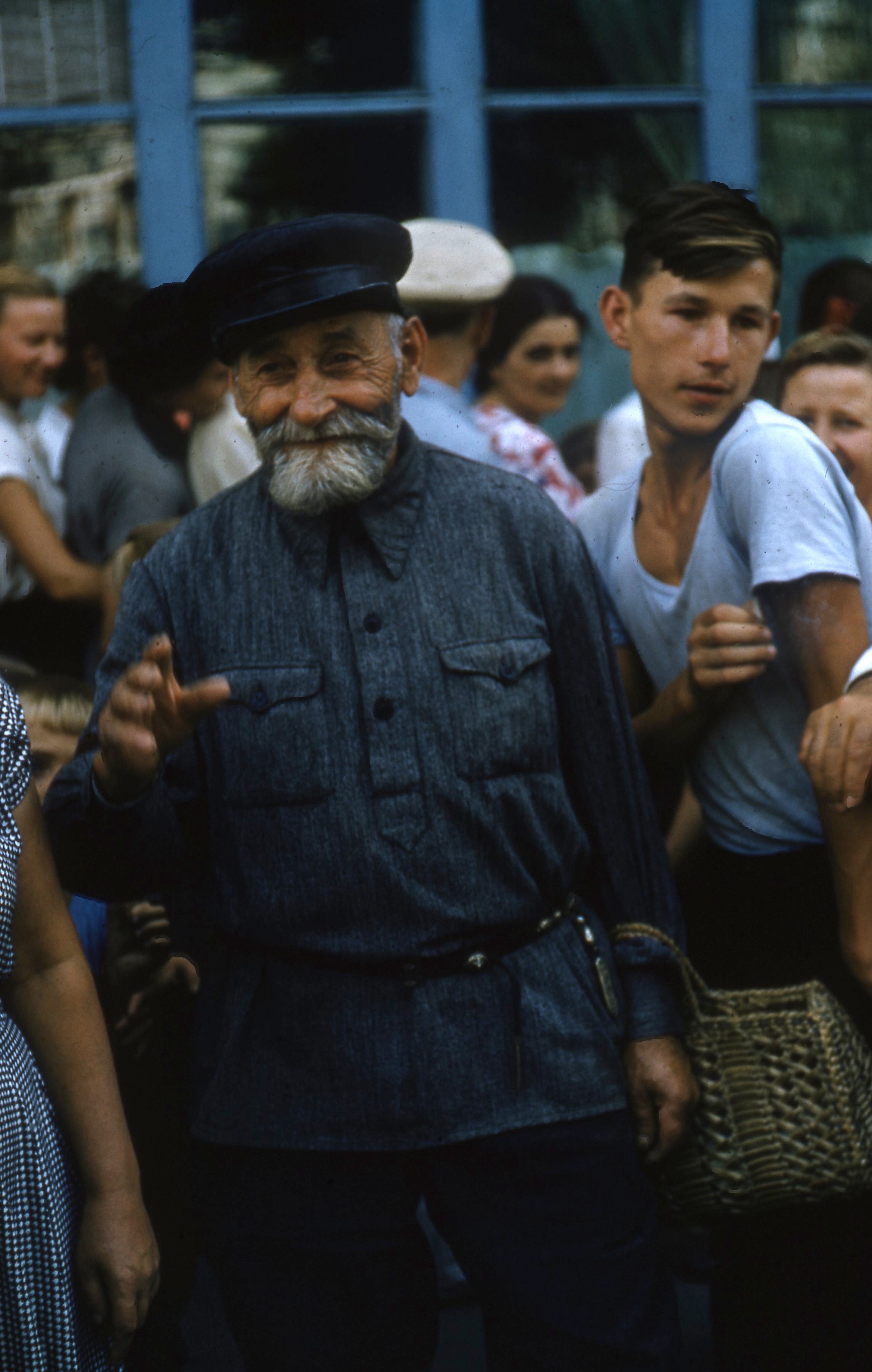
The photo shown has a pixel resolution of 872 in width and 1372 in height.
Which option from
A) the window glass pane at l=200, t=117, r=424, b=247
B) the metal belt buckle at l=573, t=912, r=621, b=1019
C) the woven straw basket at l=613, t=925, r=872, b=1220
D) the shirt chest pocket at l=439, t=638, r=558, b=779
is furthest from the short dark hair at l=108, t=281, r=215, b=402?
the woven straw basket at l=613, t=925, r=872, b=1220

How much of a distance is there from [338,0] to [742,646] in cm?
165

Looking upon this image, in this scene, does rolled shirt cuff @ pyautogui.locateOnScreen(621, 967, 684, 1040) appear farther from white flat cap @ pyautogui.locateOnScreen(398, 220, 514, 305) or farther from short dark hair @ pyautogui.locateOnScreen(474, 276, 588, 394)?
short dark hair @ pyautogui.locateOnScreen(474, 276, 588, 394)

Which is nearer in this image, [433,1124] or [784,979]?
[433,1124]

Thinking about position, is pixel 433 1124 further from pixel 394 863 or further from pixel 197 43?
pixel 197 43

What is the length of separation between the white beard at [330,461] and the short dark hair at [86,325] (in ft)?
3.14

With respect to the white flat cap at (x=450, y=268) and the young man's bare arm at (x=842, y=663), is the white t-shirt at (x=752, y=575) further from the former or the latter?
A: the white flat cap at (x=450, y=268)

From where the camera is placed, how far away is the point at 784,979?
2281 millimetres

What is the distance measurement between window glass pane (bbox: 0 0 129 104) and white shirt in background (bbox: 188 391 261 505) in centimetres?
77

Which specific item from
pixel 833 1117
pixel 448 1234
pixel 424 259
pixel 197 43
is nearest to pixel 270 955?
pixel 448 1234

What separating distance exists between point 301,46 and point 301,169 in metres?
0.24

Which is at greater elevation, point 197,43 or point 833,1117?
point 197,43

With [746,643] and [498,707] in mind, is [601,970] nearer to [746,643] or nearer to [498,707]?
[498,707]

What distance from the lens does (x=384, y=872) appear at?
6.14 ft

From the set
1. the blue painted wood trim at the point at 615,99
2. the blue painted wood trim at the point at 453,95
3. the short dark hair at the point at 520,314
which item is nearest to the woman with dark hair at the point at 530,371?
the short dark hair at the point at 520,314
